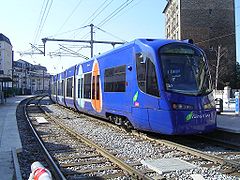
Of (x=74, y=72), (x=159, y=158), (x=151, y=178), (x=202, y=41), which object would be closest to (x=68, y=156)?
(x=159, y=158)

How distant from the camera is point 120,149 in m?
10.1

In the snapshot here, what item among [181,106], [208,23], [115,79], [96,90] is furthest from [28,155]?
[208,23]

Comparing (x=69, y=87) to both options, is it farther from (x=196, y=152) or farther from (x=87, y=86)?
(x=196, y=152)

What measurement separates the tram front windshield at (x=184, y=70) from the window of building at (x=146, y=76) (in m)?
0.34

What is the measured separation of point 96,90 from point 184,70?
6.20m

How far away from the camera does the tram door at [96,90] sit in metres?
15.9

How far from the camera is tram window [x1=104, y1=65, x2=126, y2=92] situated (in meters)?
12.9

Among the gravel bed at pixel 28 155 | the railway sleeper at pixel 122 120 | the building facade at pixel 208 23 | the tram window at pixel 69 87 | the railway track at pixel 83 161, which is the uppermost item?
the building facade at pixel 208 23

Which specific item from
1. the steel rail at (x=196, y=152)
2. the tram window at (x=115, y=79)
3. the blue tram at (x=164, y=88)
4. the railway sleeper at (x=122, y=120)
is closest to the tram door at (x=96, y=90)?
the tram window at (x=115, y=79)

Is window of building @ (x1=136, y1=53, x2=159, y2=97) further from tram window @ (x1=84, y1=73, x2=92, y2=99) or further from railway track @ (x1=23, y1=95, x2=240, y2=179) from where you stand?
tram window @ (x1=84, y1=73, x2=92, y2=99)

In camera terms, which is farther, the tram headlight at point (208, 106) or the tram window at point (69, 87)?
the tram window at point (69, 87)

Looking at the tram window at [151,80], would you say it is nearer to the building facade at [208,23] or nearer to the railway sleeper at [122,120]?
the railway sleeper at [122,120]

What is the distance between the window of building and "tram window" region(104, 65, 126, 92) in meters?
1.34

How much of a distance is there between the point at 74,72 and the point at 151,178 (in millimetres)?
16991
